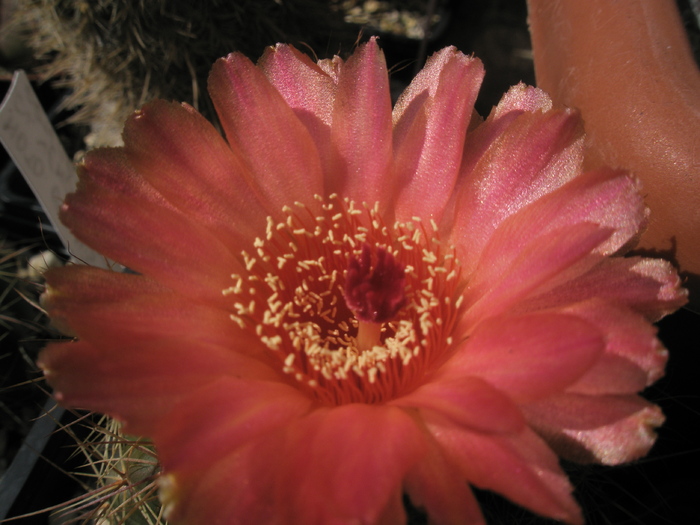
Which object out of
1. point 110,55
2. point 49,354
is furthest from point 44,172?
point 49,354

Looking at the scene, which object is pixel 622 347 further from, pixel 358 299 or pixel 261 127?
pixel 261 127

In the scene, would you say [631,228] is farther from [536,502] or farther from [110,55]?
[110,55]

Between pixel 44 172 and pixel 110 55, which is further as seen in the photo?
pixel 110 55

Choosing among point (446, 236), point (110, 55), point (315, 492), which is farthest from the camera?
point (110, 55)

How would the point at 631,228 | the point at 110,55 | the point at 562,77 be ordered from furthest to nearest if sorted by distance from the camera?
1. the point at 110,55
2. the point at 562,77
3. the point at 631,228

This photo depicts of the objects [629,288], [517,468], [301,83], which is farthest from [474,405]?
[301,83]

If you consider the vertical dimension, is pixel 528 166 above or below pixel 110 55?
above

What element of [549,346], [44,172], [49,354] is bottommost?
[44,172]
